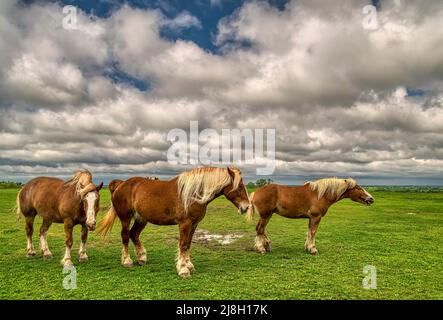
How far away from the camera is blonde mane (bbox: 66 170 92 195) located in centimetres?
769

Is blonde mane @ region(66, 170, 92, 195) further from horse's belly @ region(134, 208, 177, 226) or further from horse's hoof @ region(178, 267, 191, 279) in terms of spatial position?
horse's hoof @ region(178, 267, 191, 279)

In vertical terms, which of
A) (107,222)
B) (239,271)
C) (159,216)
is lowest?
(239,271)

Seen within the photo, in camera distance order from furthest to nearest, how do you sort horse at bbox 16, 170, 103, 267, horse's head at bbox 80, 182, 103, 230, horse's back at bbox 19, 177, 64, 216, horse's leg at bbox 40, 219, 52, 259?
horse's leg at bbox 40, 219, 52, 259, horse's back at bbox 19, 177, 64, 216, horse at bbox 16, 170, 103, 267, horse's head at bbox 80, 182, 103, 230

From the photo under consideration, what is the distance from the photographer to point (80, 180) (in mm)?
7801

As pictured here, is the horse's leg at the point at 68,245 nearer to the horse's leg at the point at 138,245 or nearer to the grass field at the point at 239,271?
the grass field at the point at 239,271

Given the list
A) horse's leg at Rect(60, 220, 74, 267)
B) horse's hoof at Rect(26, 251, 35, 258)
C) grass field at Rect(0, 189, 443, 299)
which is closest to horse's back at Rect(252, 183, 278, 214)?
grass field at Rect(0, 189, 443, 299)

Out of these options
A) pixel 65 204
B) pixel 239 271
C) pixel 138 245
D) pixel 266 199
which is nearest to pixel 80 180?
pixel 65 204

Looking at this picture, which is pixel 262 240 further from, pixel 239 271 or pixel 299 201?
pixel 239 271

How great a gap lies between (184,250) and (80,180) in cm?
325

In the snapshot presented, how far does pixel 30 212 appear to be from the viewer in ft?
29.5

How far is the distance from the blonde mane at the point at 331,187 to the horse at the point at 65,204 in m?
6.58
